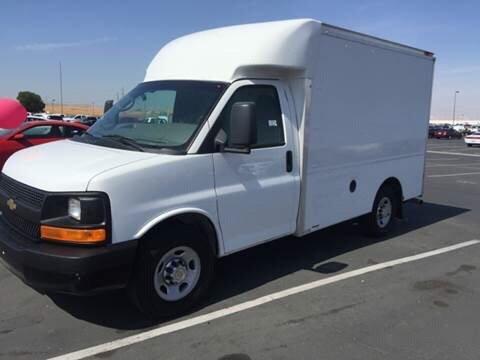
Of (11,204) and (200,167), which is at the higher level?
(200,167)

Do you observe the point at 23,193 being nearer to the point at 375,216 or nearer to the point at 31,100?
the point at 375,216

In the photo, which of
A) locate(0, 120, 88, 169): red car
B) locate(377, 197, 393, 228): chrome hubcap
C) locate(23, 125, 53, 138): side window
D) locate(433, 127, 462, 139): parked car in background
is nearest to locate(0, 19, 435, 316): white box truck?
locate(377, 197, 393, 228): chrome hubcap

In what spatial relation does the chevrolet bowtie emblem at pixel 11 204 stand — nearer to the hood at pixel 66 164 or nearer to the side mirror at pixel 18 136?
the hood at pixel 66 164

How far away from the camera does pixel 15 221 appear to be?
393 centimetres

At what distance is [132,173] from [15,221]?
1.17 metres

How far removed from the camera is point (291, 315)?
4191mm

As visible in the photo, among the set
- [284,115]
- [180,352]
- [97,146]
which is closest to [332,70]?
[284,115]

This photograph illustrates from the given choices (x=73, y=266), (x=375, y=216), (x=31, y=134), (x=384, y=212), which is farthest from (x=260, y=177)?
(x=31, y=134)

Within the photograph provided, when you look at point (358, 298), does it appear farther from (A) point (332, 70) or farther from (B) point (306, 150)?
(A) point (332, 70)

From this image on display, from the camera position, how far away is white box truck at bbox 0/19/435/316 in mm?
3541

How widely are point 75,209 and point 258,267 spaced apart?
8.46ft

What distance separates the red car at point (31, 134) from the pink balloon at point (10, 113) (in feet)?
5.94

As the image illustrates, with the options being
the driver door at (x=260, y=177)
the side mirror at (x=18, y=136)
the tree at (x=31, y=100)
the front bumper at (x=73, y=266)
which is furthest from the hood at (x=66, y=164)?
the tree at (x=31, y=100)

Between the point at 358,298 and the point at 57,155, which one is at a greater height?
the point at 57,155
